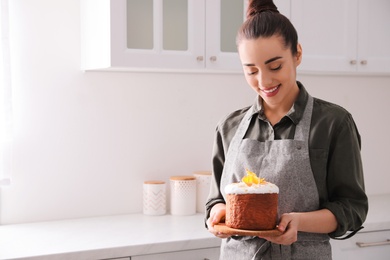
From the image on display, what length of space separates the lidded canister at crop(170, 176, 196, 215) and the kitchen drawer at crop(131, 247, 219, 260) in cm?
43

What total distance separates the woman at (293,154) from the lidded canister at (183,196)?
1092 millimetres

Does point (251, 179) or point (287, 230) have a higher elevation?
point (251, 179)

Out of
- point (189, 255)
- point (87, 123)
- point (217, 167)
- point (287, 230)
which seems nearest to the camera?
point (287, 230)

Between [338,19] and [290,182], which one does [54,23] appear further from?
[290,182]

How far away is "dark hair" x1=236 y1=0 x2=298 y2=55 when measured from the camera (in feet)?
4.79

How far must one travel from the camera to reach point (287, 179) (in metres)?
1.50

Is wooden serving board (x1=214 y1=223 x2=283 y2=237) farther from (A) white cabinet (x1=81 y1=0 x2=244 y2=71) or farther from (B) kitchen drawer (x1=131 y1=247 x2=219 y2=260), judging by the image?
(A) white cabinet (x1=81 y1=0 x2=244 y2=71)

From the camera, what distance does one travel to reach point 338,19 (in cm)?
276

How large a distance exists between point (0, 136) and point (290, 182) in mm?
1403

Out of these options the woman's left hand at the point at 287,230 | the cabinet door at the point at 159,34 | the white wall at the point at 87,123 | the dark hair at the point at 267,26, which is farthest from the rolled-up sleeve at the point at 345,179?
the white wall at the point at 87,123

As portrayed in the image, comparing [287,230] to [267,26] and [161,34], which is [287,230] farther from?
[161,34]

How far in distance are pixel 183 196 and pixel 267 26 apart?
1347 millimetres

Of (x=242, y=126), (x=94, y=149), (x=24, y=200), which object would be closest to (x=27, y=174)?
(x=24, y=200)

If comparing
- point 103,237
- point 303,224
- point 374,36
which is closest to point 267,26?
point 303,224
